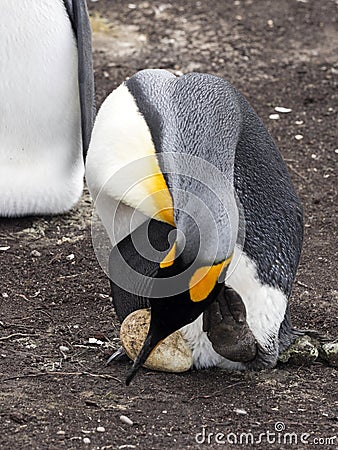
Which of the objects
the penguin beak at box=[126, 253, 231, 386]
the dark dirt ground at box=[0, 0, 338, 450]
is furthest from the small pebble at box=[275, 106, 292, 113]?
the penguin beak at box=[126, 253, 231, 386]

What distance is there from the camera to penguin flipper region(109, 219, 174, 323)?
3.23 m

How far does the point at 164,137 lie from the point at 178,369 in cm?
82

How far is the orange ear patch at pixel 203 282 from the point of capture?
2.66 metres

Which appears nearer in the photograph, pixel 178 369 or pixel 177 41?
pixel 178 369

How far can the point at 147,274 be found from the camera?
10.9ft

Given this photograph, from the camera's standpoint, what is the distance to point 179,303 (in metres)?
2.71

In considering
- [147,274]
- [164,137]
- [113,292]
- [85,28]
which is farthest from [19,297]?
[85,28]

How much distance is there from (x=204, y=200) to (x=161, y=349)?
2.16ft

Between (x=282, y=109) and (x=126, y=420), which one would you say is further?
(x=282, y=109)

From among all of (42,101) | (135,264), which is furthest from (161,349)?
(42,101)

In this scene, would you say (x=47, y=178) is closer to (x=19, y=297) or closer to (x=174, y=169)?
(x=19, y=297)

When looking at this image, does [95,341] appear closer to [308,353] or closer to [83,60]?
[308,353]

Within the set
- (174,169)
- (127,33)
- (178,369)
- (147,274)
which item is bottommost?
(127,33)

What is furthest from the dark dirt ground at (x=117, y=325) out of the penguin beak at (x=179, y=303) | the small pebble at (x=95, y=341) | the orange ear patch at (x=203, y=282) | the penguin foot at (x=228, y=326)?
the orange ear patch at (x=203, y=282)
